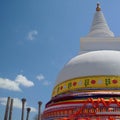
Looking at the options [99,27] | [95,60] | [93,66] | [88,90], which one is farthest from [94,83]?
[99,27]

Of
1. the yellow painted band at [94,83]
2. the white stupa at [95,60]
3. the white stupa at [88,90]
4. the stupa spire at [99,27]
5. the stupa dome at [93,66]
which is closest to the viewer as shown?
the white stupa at [88,90]

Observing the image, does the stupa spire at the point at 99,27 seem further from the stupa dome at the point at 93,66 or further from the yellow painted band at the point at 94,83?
the yellow painted band at the point at 94,83

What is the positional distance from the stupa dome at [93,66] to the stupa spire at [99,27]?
504 centimetres

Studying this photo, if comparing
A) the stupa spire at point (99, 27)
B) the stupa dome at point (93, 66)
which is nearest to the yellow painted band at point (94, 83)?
the stupa dome at point (93, 66)

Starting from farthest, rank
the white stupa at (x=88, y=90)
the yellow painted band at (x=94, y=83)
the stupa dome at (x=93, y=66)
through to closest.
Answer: the stupa dome at (x=93, y=66) → the yellow painted band at (x=94, y=83) → the white stupa at (x=88, y=90)

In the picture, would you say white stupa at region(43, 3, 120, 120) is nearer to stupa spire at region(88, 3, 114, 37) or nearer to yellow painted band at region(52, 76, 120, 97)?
yellow painted band at region(52, 76, 120, 97)

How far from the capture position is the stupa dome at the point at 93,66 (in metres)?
17.6

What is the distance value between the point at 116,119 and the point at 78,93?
348 centimetres

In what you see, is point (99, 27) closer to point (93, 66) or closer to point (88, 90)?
point (93, 66)

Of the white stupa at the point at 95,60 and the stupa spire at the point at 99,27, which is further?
the stupa spire at the point at 99,27

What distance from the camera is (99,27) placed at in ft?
81.0

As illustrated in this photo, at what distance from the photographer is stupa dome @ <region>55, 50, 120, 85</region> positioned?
17.6 metres

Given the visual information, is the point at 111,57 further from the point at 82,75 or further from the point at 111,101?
the point at 111,101

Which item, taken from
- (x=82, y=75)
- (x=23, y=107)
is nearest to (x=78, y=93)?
(x=82, y=75)
